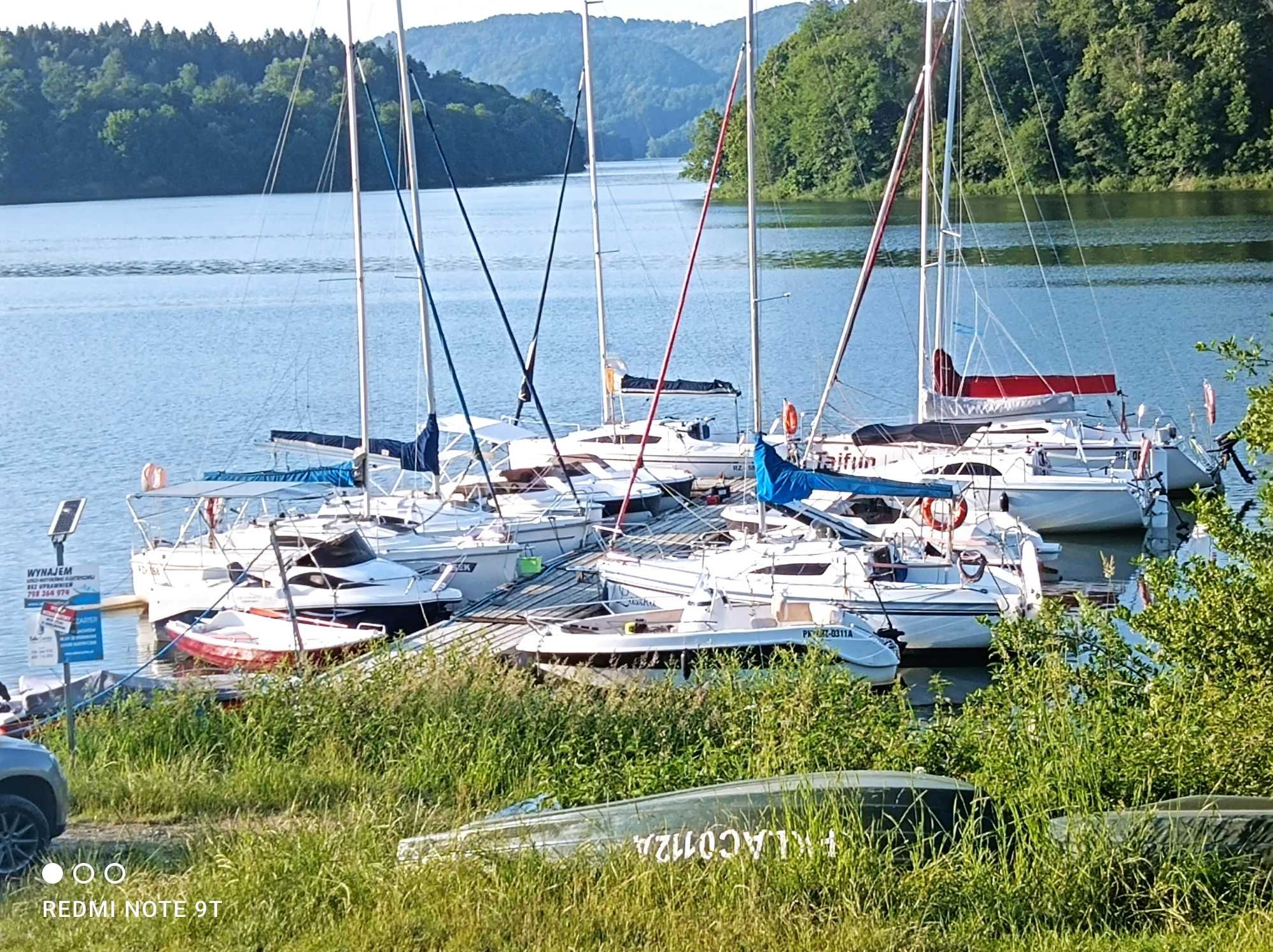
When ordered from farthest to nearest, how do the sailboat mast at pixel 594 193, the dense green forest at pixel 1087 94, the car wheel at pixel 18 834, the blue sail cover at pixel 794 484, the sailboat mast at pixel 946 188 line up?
the dense green forest at pixel 1087 94 < the sailboat mast at pixel 594 193 < the sailboat mast at pixel 946 188 < the blue sail cover at pixel 794 484 < the car wheel at pixel 18 834

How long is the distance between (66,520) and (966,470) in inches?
704

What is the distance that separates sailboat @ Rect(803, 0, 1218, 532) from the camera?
1083 inches

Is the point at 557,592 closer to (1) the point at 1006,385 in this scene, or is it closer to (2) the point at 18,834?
(1) the point at 1006,385

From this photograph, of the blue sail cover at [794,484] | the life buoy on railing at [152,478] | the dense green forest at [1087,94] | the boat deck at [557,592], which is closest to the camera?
the boat deck at [557,592]

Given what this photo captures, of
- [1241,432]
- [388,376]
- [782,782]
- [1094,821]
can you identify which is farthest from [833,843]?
[388,376]

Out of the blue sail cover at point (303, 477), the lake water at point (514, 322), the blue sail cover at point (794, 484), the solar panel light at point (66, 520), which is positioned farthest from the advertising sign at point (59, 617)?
the blue sail cover at point (303, 477)

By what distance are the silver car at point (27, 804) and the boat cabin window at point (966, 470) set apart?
20.3 metres

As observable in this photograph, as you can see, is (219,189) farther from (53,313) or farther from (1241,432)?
(1241,432)

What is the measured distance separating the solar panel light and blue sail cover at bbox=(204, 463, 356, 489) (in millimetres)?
10662

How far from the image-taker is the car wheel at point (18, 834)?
8.80m

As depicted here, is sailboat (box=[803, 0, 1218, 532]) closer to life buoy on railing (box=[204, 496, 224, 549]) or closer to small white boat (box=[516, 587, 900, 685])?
small white boat (box=[516, 587, 900, 685])

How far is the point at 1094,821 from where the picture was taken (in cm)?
796

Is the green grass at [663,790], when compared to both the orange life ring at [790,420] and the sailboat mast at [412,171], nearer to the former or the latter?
the sailboat mast at [412,171]

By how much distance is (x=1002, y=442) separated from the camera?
28.8 meters
